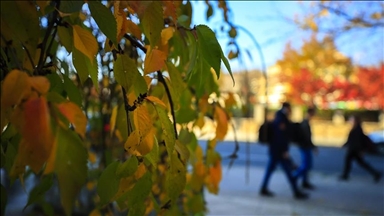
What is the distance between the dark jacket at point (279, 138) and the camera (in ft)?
25.9

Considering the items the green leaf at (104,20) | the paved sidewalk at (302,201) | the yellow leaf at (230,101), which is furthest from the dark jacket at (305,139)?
the green leaf at (104,20)

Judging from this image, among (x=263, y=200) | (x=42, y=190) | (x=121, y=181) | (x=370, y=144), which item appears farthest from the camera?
(x=370, y=144)

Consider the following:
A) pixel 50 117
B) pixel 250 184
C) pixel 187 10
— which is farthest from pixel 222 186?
pixel 50 117

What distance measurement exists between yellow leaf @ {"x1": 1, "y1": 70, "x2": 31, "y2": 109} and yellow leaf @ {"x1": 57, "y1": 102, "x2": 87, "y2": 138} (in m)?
0.07

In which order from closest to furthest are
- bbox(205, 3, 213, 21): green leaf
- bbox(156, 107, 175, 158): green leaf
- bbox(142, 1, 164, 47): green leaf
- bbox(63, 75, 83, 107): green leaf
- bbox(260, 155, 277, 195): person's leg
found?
bbox(142, 1, 164, 47): green leaf < bbox(156, 107, 175, 158): green leaf < bbox(63, 75, 83, 107): green leaf < bbox(205, 3, 213, 21): green leaf < bbox(260, 155, 277, 195): person's leg

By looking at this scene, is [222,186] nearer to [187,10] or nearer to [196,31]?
[187,10]

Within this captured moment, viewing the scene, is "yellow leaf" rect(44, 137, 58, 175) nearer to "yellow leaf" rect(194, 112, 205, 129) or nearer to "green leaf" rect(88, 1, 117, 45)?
"green leaf" rect(88, 1, 117, 45)

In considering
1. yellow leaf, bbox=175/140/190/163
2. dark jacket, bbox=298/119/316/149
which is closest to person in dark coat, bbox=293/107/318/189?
dark jacket, bbox=298/119/316/149

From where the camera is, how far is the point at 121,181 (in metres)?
1.37

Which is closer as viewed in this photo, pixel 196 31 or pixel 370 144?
pixel 196 31

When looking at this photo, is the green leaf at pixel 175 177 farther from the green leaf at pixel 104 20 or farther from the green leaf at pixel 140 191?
the green leaf at pixel 104 20

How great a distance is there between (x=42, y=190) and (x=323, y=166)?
12.5 metres

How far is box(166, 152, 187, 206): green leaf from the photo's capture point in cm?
131

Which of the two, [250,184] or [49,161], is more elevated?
[49,161]
